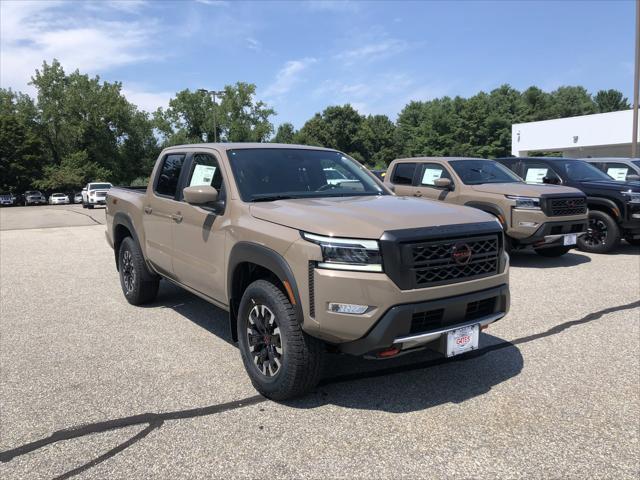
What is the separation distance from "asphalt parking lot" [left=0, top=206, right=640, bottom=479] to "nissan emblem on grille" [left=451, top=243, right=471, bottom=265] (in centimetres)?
103

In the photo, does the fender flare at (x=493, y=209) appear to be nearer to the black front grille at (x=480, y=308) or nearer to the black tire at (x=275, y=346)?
the black front grille at (x=480, y=308)

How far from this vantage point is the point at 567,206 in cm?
825

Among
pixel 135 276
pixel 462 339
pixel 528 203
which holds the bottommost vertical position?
pixel 135 276

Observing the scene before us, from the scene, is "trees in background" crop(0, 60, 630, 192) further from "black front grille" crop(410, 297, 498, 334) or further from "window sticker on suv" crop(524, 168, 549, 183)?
"black front grille" crop(410, 297, 498, 334)

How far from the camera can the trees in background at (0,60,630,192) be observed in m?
58.3

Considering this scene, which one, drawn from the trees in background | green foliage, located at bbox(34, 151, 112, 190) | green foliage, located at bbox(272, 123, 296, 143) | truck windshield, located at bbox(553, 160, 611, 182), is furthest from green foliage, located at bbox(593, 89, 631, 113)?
truck windshield, located at bbox(553, 160, 611, 182)

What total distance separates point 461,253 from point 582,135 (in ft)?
143

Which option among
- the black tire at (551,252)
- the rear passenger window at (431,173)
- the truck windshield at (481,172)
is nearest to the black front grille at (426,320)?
the truck windshield at (481,172)

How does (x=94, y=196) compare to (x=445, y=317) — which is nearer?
(x=445, y=317)

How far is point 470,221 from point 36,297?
6157mm

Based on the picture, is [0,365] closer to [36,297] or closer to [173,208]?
[173,208]

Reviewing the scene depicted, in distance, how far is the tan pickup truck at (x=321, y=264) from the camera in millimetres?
3074

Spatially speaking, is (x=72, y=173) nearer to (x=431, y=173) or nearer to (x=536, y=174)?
(x=431, y=173)

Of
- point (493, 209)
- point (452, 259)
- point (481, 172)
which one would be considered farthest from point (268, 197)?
point (481, 172)
